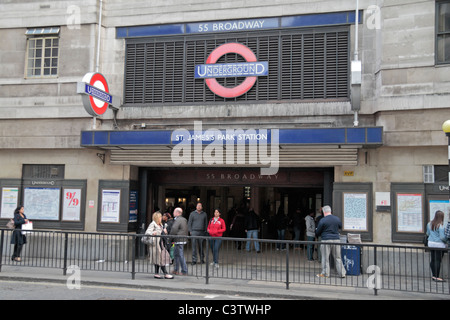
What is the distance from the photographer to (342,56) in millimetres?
12664

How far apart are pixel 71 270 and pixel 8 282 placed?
143 centimetres

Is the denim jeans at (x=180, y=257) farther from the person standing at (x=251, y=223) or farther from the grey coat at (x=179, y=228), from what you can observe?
the person standing at (x=251, y=223)

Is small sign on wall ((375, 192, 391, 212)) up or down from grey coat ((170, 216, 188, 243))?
up

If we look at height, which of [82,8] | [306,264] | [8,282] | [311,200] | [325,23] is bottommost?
[8,282]

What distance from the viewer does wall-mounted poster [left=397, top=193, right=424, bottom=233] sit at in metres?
11.5

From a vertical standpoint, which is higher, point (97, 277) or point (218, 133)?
point (218, 133)

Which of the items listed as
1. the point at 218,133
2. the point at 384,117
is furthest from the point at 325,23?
the point at 218,133

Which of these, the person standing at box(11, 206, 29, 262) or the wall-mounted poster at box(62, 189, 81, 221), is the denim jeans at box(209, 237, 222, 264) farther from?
the person standing at box(11, 206, 29, 262)

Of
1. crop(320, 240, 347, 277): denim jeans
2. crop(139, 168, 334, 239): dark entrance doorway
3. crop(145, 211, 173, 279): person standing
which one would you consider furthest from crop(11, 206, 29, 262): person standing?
crop(320, 240, 347, 277): denim jeans

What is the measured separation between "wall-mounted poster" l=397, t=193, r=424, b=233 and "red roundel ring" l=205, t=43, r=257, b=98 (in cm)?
531

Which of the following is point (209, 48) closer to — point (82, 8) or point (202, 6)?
point (202, 6)

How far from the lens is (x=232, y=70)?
43.6ft

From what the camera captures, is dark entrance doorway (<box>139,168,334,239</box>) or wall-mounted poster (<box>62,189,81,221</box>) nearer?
dark entrance doorway (<box>139,168,334,239</box>)

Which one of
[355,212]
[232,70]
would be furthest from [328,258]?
[232,70]
